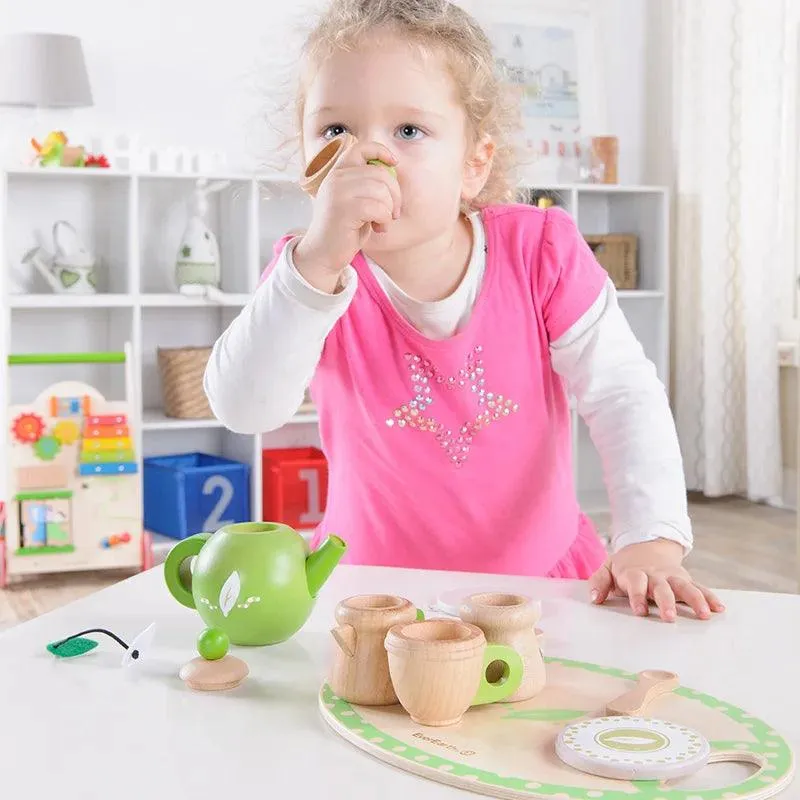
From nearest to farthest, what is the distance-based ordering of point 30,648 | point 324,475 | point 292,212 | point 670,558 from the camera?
point 30,648 < point 670,558 < point 324,475 < point 292,212

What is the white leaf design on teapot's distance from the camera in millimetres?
806

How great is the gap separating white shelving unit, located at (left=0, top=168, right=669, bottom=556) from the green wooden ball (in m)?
2.64

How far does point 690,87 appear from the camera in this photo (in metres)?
4.13

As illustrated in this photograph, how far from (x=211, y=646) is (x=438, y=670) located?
189 millimetres

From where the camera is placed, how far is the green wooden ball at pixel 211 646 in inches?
29.7

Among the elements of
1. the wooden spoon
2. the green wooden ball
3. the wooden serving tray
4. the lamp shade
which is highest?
the lamp shade

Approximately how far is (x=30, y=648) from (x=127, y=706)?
0.15 metres

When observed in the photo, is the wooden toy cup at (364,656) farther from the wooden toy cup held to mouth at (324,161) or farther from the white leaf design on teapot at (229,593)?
the wooden toy cup held to mouth at (324,161)

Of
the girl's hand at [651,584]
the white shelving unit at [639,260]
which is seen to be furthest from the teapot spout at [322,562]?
the white shelving unit at [639,260]

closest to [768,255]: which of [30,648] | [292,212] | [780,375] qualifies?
[780,375]

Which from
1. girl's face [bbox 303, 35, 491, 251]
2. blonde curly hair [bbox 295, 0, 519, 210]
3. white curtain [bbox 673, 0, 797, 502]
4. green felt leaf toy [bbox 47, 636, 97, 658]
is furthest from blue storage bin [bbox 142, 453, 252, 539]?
green felt leaf toy [bbox 47, 636, 97, 658]

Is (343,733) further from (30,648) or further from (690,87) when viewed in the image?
(690,87)

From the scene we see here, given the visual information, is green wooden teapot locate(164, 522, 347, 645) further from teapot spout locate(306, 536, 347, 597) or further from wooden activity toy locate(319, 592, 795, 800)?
wooden activity toy locate(319, 592, 795, 800)

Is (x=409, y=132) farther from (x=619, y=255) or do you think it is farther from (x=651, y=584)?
(x=619, y=255)
